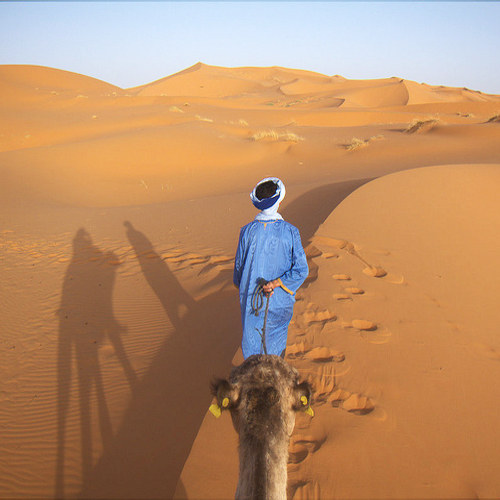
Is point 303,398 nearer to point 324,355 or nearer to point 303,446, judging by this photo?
point 303,446

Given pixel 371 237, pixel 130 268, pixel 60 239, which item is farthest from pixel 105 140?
pixel 371 237

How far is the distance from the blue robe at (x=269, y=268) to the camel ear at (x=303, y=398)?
0.91m

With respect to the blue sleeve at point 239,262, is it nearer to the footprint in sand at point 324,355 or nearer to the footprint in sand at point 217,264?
the footprint in sand at point 324,355

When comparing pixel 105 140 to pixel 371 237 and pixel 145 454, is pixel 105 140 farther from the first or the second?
pixel 145 454

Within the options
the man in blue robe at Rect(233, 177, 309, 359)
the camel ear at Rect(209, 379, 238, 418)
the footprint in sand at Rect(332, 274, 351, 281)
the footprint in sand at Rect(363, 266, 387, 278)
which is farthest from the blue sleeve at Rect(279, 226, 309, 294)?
the footprint in sand at Rect(363, 266, 387, 278)

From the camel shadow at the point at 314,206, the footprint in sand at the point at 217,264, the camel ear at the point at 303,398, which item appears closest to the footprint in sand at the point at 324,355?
the camel ear at the point at 303,398

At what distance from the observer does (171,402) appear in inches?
138

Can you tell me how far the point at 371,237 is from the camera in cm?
602

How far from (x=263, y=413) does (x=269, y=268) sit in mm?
1194

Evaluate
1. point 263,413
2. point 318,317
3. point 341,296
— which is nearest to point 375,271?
point 341,296

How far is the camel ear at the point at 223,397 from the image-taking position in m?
1.72

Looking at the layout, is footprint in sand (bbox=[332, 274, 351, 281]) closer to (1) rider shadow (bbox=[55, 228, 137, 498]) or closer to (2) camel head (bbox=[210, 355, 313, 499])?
(1) rider shadow (bbox=[55, 228, 137, 498])

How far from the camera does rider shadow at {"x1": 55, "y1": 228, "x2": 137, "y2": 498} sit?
3.25 metres

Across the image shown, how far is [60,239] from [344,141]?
46.6 ft
